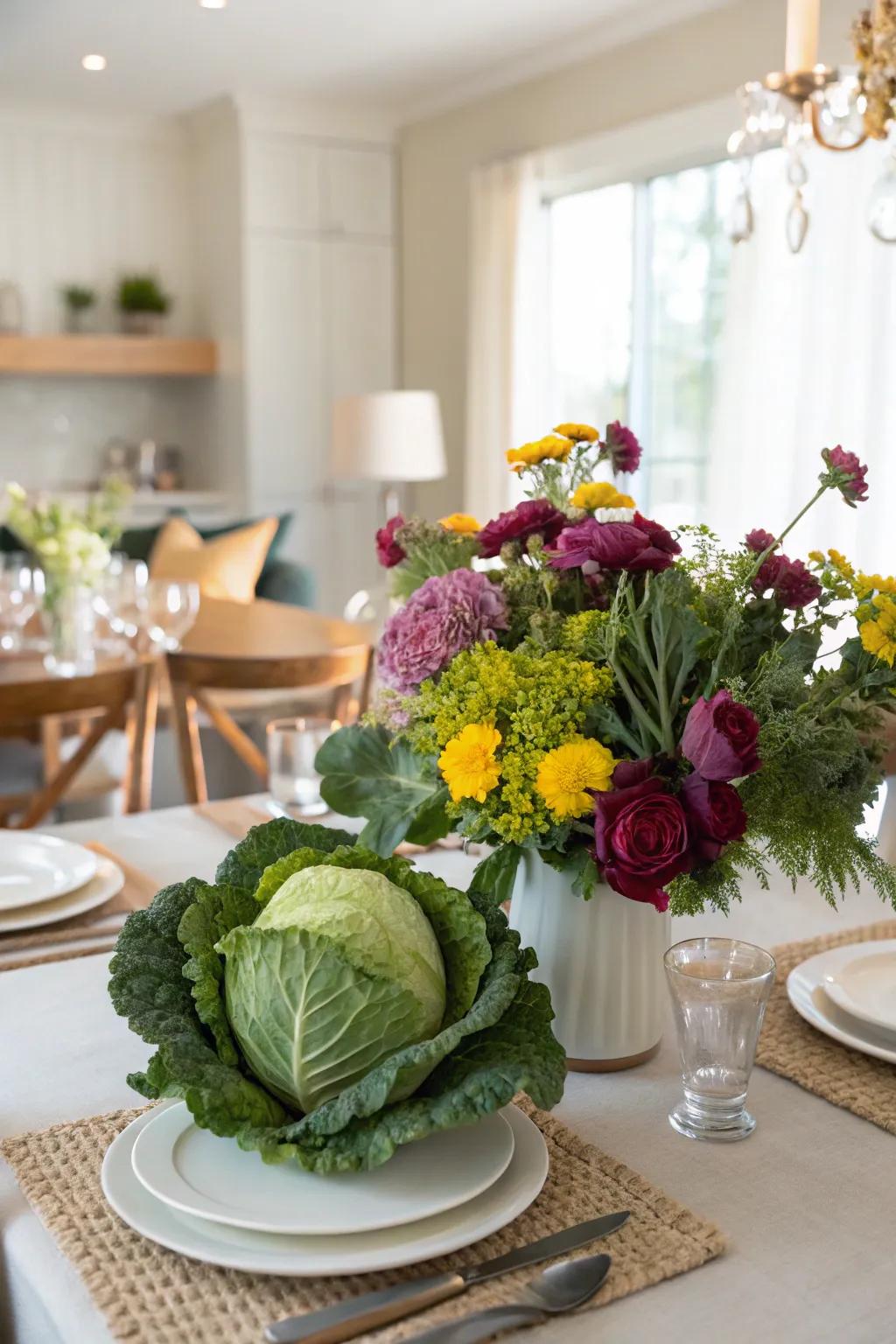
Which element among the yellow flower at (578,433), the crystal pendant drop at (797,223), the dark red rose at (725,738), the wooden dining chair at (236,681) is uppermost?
the crystal pendant drop at (797,223)

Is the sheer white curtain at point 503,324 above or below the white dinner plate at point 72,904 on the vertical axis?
above

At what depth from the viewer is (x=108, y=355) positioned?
5879 mm

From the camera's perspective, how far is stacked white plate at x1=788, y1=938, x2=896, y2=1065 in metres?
1.00

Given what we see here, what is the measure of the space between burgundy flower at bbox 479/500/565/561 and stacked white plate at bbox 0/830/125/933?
573 millimetres

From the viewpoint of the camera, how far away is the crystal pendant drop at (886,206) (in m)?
2.03

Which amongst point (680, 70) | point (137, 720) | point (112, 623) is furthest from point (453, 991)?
point (680, 70)

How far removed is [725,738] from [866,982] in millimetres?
386

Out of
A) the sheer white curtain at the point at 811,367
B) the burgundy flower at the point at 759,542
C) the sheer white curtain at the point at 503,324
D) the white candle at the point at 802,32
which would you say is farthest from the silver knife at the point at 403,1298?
the sheer white curtain at the point at 503,324

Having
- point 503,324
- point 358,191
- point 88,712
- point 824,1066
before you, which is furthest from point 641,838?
point 358,191

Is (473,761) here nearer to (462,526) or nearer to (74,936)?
(462,526)

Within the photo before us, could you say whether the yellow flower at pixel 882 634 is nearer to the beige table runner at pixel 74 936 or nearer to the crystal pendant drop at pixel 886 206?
the beige table runner at pixel 74 936

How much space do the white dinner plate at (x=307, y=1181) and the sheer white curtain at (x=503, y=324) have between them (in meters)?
4.62

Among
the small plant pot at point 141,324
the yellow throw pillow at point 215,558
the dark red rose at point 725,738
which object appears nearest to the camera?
the dark red rose at point 725,738

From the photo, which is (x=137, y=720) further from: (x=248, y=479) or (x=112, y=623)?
(x=248, y=479)
